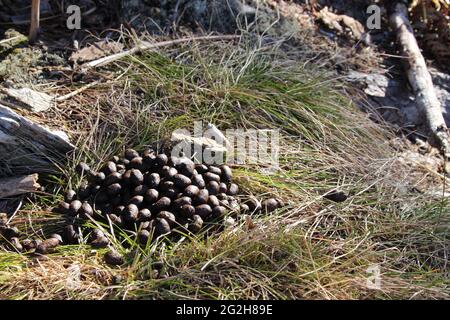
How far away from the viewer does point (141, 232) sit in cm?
295

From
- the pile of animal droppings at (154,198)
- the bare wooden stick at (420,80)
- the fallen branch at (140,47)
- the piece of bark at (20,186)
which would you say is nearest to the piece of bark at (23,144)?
the piece of bark at (20,186)

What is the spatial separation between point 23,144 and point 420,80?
259cm

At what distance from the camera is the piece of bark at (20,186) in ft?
10.6

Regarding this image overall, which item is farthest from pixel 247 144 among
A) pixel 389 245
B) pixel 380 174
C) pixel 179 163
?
pixel 389 245

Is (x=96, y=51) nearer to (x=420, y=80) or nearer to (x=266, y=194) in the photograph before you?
Answer: (x=266, y=194)

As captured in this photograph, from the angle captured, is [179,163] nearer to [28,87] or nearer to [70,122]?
[70,122]

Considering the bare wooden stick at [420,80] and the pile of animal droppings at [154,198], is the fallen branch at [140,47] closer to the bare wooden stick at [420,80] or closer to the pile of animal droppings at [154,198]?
the pile of animal droppings at [154,198]

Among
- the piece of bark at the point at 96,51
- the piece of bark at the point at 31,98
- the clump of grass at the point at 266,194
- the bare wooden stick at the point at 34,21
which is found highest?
the bare wooden stick at the point at 34,21

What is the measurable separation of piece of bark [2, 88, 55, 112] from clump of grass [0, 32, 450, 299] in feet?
0.53

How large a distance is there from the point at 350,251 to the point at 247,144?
94cm

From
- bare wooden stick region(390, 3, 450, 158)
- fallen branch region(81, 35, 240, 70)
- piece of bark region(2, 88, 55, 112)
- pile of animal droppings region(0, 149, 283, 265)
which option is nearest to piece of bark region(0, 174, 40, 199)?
pile of animal droppings region(0, 149, 283, 265)

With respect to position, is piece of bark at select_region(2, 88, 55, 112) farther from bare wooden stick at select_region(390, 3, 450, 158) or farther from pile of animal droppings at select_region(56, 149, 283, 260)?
bare wooden stick at select_region(390, 3, 450, 158)

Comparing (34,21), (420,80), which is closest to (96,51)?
(34,21)

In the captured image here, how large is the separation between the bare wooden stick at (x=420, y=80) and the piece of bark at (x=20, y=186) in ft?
7.96
